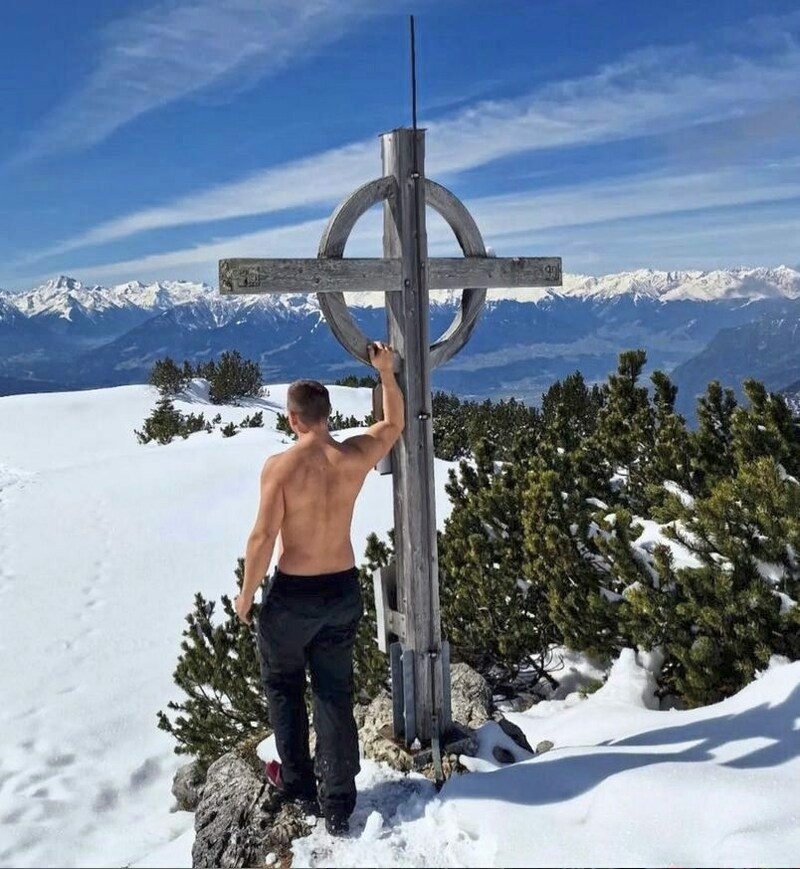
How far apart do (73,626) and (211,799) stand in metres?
6.29

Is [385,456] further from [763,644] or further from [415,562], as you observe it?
[763,644]

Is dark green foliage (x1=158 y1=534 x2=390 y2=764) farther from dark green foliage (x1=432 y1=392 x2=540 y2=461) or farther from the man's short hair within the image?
the man's short hair

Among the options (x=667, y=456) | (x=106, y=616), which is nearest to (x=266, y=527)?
(x=667, y=456)

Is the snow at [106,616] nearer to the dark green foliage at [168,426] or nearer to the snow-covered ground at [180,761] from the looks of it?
the snow-covered ground at [180,761]

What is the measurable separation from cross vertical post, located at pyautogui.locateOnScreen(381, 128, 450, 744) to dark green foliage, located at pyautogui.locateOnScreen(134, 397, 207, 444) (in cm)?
1911

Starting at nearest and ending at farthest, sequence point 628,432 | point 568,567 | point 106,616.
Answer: point 568,567 < point 628,432 < point 106,616

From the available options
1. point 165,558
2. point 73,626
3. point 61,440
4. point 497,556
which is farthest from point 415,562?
point 61,440

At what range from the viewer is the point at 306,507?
3488 millimetres

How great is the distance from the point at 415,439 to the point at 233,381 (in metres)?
30.1

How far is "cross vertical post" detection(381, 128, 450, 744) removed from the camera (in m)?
4.07

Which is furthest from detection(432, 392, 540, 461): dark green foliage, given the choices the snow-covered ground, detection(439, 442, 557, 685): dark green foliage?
the snow-covered ground

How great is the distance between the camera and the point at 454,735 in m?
4.20

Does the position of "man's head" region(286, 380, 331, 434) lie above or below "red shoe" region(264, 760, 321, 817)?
above

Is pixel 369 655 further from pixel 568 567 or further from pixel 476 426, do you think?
pixel 476 426
